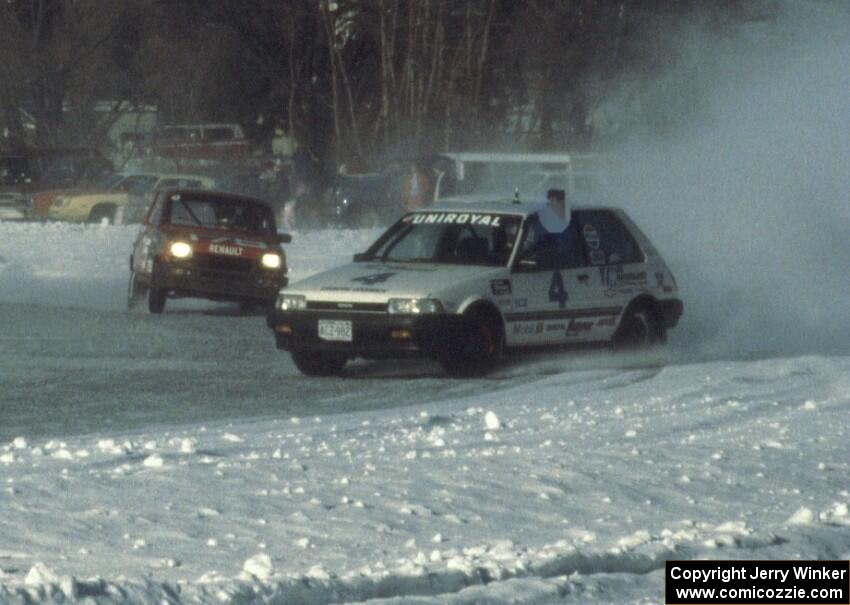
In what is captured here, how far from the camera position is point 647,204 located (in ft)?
113

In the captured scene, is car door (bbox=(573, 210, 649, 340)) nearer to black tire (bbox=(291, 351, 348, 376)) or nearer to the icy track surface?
the icy track surface

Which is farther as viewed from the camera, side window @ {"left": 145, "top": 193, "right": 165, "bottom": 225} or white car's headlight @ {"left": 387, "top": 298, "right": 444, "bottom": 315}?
side window @ {"left": 145, "top": 193, "right": 165, "bottom": 225}

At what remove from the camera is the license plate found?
47.7 ft

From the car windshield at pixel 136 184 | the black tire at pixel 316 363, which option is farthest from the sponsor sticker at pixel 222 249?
the car windshield at pixel 136 184

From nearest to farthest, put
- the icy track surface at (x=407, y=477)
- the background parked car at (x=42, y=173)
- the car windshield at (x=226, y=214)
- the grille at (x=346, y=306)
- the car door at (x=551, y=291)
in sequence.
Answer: the icy track surface at (x=407, y=477) → the grille at (x=346, y=306) → the car door at (x=551, y=291) → the car windshield at (x=226, y=214) → the background parked car at (x=42, y=173)

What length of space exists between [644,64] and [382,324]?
33.1 meters

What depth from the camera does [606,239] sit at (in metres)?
16.1

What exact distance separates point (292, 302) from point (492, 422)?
391 cm

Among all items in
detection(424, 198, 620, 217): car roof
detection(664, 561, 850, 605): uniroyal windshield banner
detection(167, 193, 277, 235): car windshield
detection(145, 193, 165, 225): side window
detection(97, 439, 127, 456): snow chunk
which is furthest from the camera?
detection(167, 193, 277, 235): car windshield

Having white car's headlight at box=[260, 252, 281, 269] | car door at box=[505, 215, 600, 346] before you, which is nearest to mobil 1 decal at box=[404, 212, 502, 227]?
car door at box=[505, 215, 600, 346]

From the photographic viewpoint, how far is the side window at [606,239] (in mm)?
15875

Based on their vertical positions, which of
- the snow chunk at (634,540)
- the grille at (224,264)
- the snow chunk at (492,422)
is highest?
the grille at (224,264)

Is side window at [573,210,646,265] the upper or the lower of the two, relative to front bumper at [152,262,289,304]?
upper

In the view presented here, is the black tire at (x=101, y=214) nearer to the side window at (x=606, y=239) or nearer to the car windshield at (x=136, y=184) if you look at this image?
the car windshield at (x=136, y=184)
